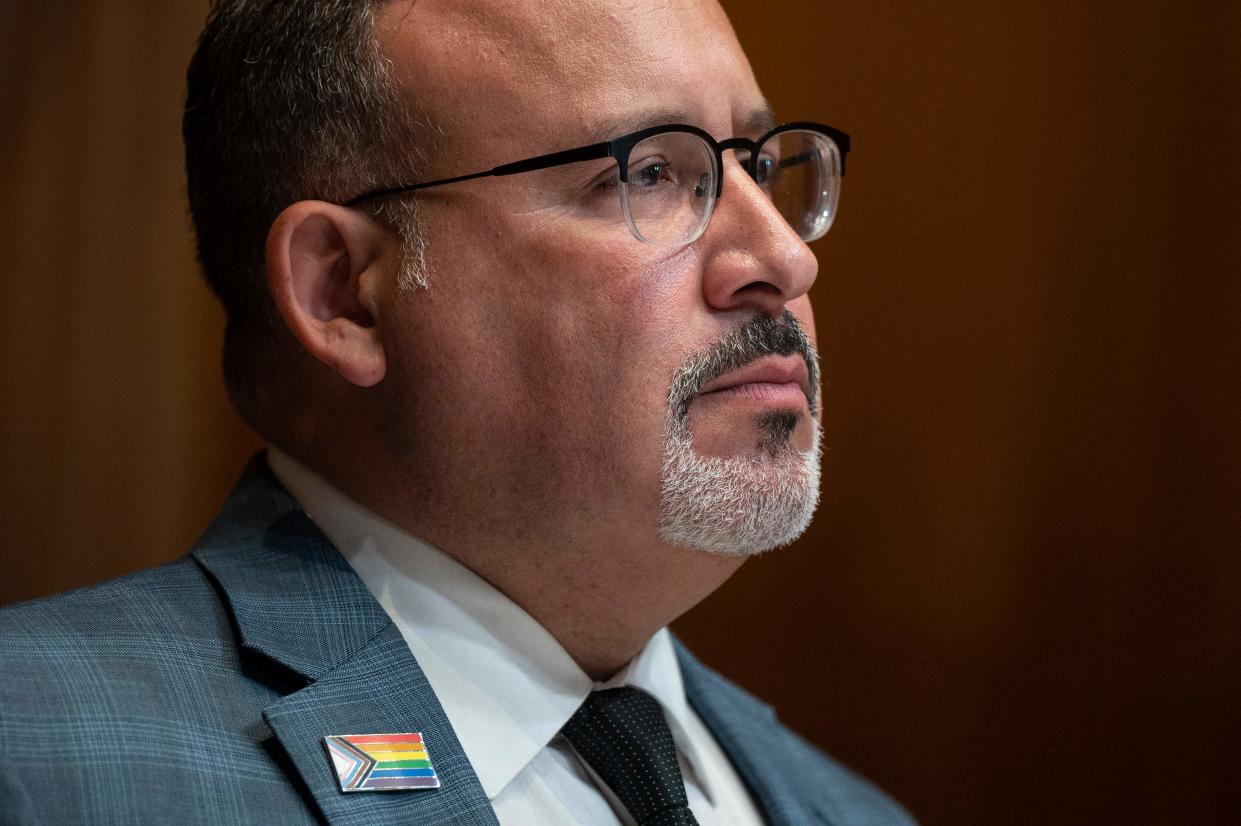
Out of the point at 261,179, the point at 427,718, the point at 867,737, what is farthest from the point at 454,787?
the point at 867,737

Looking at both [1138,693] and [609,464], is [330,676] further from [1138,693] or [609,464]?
[1138,693]

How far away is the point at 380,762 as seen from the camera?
1.29 meters

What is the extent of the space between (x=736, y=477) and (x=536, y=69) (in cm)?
54

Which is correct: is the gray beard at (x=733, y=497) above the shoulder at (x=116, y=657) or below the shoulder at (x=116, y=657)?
above

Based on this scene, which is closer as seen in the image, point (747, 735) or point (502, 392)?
point (502, 392)

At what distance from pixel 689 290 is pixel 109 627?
74 cm

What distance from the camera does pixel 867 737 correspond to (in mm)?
2496

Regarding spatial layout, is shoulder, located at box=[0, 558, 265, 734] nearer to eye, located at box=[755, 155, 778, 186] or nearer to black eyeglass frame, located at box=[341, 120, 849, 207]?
black eyeglass frame, located at box=[341, 120, 849, 207]

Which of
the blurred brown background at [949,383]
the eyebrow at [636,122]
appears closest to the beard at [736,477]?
the eyebrow at [636,122]

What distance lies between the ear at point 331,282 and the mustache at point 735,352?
0.37 metres

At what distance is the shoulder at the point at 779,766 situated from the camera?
185 centimetres

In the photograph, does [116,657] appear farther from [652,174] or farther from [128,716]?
[652,174]

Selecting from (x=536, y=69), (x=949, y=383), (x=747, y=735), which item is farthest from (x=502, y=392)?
(x=949, y=383)

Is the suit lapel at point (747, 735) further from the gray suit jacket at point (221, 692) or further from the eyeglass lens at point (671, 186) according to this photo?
the eyeglass lens at point (671, 186)
